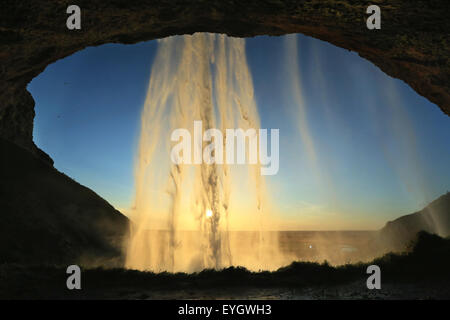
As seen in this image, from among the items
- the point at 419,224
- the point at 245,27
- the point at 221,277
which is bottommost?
the point at 221,277

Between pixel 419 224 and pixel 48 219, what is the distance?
1076 inches

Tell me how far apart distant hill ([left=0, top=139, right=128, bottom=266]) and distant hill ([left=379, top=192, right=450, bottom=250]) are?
21.2 metres

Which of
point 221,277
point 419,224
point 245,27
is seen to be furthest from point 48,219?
point 419,224

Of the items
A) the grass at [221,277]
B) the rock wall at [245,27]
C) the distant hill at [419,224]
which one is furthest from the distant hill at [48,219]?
the distant hill at [419,224]

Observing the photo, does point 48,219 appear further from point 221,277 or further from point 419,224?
point 419,224

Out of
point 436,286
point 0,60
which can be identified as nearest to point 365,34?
point 436,286

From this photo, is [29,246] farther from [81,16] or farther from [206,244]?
[81,16]

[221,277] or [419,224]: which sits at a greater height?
[419,224]

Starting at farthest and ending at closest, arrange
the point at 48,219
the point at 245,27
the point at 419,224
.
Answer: the point at 419,224 < the point at 48,219 < the point at 245,27

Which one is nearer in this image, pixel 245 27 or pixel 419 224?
pixel 245 27

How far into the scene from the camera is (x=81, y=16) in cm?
890

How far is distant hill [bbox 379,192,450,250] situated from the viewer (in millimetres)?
23125

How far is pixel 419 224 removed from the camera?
2477 cm

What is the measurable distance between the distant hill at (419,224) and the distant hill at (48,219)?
21.2 m
